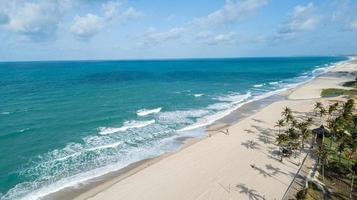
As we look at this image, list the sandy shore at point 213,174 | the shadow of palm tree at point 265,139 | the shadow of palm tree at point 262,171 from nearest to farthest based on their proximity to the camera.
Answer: the sandy shore at point 213,174 < the shadow of palm tree at point 262,171 < the shadow of palm tree at point 265,139

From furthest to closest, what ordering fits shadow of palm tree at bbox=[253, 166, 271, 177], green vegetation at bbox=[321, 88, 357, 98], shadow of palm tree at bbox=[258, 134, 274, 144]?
green vegetation at bbox=[321, 88, 357, 98], shadow of palm tree at bbox=[258, 134, 274, 144], shadow of palm tree at bbox=[253, 166, 271, 177]

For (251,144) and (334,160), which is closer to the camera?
(334,160)

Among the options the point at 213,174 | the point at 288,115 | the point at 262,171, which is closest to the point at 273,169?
the point at 262,171

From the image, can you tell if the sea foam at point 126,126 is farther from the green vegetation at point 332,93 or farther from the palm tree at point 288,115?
the green vegetation at point 332,93

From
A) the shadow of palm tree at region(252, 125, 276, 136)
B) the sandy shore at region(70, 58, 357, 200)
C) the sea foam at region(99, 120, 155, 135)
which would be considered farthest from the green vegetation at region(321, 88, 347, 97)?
the sea foam at region(99, 120, 155, 135)

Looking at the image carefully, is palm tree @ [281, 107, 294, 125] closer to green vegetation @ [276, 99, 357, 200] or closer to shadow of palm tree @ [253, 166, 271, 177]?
green vegetation @ [276, 99, 357, 200]

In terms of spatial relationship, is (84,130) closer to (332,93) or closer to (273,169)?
(273,169)

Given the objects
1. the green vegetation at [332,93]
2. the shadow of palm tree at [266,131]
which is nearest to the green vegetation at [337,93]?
the green vegetation at [332,93]

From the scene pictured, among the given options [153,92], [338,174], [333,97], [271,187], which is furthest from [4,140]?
[333,97]
